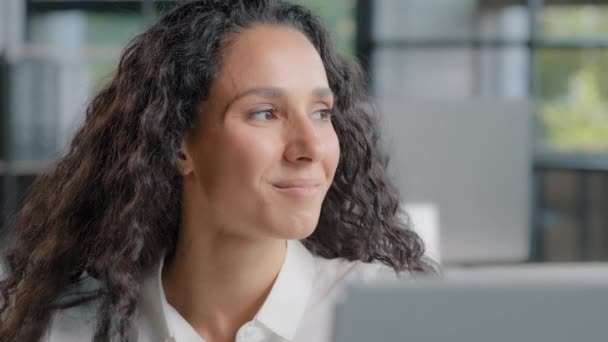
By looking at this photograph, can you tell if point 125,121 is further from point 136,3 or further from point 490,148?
point 136,3

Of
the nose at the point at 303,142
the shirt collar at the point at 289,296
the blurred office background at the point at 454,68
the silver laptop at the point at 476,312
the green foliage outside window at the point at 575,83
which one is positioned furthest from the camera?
the green foliage outside window at the point at 575,83

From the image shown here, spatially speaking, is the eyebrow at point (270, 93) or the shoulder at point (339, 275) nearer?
the eyebrow at point (270, 93)

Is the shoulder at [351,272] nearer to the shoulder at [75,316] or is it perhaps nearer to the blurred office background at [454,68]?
the shoulder at [75,316]

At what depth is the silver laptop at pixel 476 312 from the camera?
0.50 metres

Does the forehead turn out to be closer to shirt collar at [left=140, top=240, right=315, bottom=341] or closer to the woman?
the woman

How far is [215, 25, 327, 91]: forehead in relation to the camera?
1270 millimetres

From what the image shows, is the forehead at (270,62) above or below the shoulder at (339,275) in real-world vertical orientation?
above

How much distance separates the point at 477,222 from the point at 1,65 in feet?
8.26

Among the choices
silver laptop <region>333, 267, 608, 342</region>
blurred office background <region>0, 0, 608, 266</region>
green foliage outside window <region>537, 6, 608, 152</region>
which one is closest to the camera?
silver laptop <region>333, 267, 608, 342</region>

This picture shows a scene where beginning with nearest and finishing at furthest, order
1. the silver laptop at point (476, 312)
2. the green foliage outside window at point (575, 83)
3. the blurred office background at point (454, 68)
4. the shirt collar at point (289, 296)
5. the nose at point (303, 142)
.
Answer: the silver laptop at point (476, 312)
the nose at point (303, 142)
the shirt collar at point (289, 296)
the blurred office background at point (454, 68)
the green foliage outside window at point (575, 83)

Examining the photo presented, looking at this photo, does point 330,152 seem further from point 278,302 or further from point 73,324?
point 73,324

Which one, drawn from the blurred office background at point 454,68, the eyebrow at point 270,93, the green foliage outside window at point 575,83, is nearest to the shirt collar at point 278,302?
the eyebrow at point 270,93

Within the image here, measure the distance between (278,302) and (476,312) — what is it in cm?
82

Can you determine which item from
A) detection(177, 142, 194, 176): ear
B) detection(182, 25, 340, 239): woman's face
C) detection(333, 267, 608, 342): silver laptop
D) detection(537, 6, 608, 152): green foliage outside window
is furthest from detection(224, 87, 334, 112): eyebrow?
detection(537, 6, 608, 152): green foliage outside window
